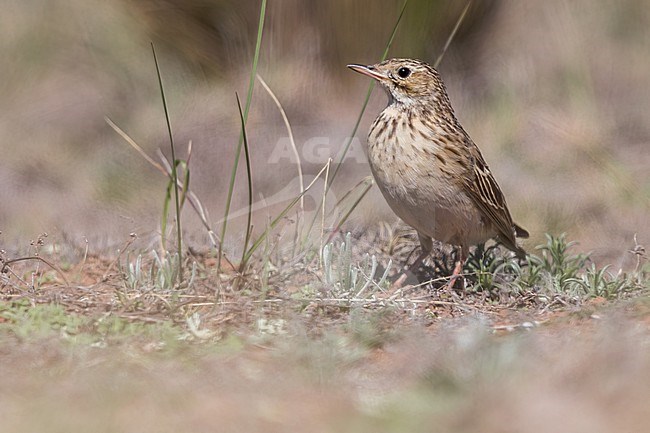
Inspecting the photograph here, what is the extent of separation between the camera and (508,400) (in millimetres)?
2863

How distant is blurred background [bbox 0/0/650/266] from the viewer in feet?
23.3

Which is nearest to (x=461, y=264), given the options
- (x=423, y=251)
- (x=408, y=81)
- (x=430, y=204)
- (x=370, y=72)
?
(x=423, y=251)

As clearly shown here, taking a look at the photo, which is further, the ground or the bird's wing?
the bird's wing

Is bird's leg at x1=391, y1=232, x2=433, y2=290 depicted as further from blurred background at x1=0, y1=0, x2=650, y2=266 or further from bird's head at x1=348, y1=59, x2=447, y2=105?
blurred background at x1=0, y1=0, x2=650, y2=266

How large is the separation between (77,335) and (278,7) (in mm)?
4408

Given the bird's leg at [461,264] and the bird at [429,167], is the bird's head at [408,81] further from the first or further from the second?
the bird's leg at [461,264]

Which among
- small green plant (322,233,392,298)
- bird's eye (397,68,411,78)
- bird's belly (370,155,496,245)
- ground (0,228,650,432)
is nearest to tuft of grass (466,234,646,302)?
ground (0,228,650,432)

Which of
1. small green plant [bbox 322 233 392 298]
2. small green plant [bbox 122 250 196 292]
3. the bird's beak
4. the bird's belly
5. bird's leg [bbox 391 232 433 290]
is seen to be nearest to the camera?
small green plant [bbox 122 250 196 292]

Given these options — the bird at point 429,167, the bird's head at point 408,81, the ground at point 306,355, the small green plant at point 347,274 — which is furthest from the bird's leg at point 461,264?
the bird's head at point 408,81

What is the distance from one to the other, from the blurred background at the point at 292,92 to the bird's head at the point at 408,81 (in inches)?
65.4

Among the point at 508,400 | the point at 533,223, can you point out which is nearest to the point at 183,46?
the point at 533,223

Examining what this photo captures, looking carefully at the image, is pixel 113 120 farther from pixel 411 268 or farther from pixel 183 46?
pixel 411 268

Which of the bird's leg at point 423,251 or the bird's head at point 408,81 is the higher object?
the bird's head at point 408,81

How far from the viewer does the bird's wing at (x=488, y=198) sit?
4988mm
